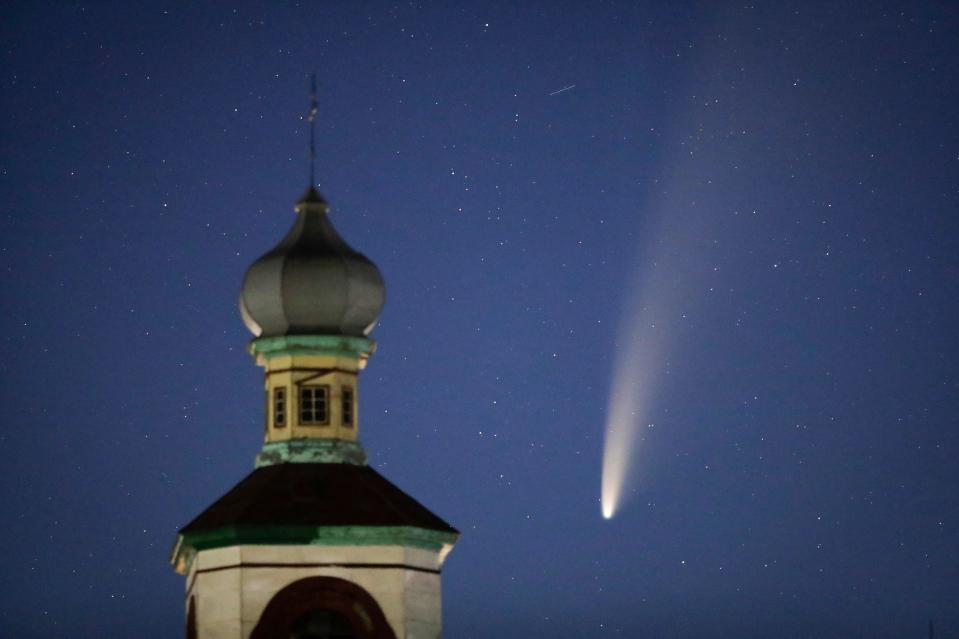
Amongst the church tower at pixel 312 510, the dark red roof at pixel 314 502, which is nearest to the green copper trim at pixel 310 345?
the church tower at pixel 312 510

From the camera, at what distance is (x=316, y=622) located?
6222 centimetres

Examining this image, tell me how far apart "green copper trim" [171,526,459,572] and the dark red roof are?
9 cm

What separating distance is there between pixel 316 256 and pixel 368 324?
1.67m

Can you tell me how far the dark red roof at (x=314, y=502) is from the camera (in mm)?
62531

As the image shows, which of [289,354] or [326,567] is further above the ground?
[289,354]

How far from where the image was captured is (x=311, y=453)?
211 feet

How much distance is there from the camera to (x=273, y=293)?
214 feet

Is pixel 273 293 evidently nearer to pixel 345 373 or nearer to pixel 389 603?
pixel 345 373

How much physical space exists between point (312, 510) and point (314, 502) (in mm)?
285

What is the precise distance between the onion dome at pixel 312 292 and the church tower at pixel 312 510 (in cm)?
2

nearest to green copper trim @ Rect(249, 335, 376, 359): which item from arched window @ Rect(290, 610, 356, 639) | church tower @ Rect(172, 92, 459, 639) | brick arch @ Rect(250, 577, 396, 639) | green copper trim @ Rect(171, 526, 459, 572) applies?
church tower @ Rect(172, 92, 459, 639)

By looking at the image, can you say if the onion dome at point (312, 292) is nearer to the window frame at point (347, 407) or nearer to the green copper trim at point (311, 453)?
the window frame at point (347, 407)

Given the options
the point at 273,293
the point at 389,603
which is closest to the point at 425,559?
the point at 389,603

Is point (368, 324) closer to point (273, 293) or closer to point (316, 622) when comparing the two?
point (273, 293)
